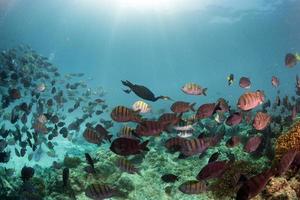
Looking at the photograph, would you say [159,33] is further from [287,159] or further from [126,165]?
[287,159]

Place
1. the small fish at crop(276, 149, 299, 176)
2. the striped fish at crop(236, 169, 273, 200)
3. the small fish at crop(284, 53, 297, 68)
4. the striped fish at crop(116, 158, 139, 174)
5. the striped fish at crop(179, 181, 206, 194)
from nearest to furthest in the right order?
the striped fish at crop(236, 169, 273, 200), the small fish at crop(276, 149, 299, 176), the striped fish at crop(179, 181, 206, 194), the striped fish at crop(116, 158, 139, 174), the small fish at crop(284, 53, 297, 68)

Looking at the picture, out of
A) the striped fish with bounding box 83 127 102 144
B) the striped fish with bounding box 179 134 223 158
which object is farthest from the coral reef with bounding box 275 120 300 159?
the striped fish with bounding box 83 127 102 144

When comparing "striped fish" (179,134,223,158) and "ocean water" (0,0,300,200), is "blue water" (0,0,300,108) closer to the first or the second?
"ocean water" (0,0,300,200)

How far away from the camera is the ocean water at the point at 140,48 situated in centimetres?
944

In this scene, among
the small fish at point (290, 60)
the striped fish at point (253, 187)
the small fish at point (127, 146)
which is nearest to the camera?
the striped fish at point (253, 187)

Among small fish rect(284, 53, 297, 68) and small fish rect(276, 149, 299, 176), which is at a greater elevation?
small fish rect(284, 53, 297, 68)

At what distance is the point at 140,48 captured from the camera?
272ft

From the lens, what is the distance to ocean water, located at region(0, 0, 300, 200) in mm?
9438

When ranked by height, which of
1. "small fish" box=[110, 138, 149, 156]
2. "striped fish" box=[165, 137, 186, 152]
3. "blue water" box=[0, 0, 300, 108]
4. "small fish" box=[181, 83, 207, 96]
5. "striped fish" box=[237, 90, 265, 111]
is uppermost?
"blue water" box=[0, 0, 300, 108]

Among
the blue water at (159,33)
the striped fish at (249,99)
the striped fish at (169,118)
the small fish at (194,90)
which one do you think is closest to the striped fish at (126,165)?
the striped fish at (169,118)

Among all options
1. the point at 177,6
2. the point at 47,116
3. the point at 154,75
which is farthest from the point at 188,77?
the point at 47,116

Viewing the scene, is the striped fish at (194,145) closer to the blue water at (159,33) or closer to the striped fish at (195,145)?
the striped fish at (195,145)

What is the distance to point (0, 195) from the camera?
8922 mm

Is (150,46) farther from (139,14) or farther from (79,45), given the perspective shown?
(139,14)
